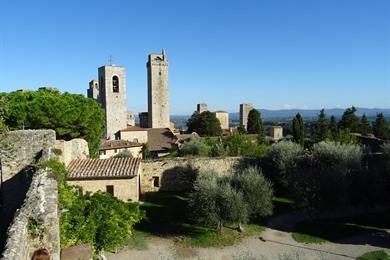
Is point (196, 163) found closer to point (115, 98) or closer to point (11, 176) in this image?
point (11, 176)

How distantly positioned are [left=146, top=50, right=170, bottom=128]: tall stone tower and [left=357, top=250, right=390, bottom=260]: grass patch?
2081 inches

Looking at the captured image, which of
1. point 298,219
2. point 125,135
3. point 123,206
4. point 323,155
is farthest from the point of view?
point 125,135

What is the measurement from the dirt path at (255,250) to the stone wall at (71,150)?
544 centimetres

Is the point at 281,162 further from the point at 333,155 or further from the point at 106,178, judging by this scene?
the point at 106,178

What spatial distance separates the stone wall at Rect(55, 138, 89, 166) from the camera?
58.3 feet

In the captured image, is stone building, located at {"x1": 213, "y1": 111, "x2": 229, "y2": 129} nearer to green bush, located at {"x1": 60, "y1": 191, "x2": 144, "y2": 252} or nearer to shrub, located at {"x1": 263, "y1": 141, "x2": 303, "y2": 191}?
shrub, located at {"x1": 263, "y1": 141, "x2": 303, "y2": 191}

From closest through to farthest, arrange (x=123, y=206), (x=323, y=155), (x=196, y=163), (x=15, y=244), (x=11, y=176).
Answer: (x=15, y=244)
(x=123, y=206)
(x=11, y=176)
(x=323, y=155)
(x=196, y=163)

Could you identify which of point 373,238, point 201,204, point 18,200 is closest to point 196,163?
point 201,204

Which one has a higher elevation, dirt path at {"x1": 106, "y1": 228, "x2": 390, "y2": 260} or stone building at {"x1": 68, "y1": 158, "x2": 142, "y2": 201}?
stone building at {"x1": 68, "y1": 158, "x2": 142, "y2": 201}

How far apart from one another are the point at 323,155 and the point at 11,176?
18.5 m

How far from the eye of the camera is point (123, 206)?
13.0m

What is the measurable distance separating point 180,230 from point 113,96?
144 ft

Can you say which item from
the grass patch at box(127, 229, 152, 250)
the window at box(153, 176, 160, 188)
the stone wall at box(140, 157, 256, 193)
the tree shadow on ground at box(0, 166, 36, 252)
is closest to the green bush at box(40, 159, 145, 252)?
the tree shadow on ground at box(0, 166, 36, 252)

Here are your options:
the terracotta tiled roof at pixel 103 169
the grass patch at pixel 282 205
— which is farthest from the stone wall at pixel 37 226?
the grass patch at pixel 282 205
